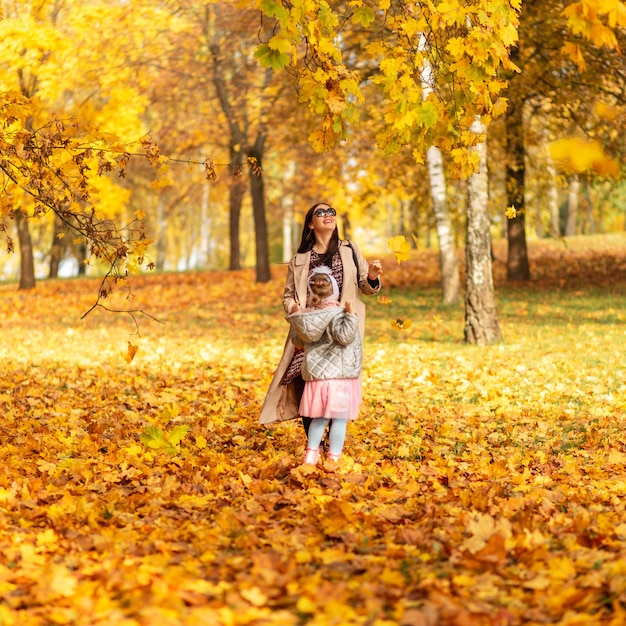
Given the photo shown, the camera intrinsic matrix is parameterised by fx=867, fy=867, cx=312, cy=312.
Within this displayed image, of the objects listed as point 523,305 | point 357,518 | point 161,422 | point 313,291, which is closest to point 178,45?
point 523,305

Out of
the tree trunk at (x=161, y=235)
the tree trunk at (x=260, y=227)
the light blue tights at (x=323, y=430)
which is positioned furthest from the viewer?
the tree trunk at (x=161, y=235)

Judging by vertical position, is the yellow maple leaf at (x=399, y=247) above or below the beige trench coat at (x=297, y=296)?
above

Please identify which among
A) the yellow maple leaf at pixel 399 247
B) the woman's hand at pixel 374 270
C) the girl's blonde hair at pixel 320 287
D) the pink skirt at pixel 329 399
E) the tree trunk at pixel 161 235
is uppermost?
the tree trunk at pixel 161 235

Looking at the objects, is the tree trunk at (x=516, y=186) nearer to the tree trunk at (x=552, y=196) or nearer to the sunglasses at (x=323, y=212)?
the tree trunk at (x=552, y=196)

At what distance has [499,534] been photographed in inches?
164

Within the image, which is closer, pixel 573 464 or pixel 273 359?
pixel 573 464

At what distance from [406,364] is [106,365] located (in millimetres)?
4000

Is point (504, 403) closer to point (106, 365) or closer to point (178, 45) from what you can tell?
point (106, 365)

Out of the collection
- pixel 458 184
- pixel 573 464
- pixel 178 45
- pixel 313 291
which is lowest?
pixel 573 464

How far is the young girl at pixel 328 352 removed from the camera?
5.77 m

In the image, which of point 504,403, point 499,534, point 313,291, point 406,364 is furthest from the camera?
point 406,364

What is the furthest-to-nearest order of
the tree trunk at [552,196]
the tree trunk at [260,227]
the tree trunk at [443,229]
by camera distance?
1. the tree trunk at [260,227]
2. the tree trunk at [552,196]
3. the tree trunk at [443,229]

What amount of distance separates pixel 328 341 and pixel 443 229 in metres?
12.6

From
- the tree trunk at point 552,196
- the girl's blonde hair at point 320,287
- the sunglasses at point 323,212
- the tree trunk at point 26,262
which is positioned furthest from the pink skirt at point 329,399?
the tree trunk at point 26,262
